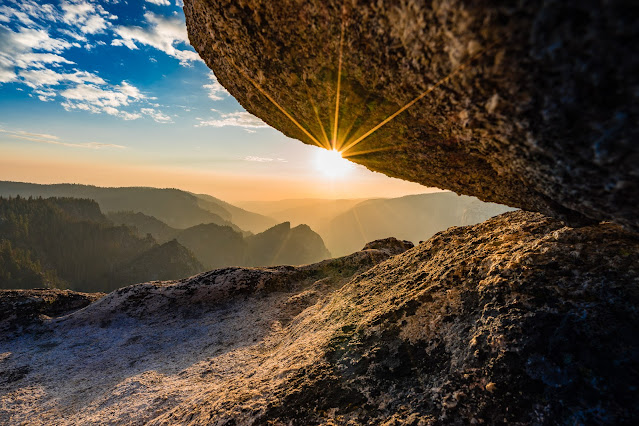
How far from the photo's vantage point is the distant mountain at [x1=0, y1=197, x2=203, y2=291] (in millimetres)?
132125

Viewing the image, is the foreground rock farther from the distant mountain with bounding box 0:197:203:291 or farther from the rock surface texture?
the distant mountain with bounding box 0:197:203:291

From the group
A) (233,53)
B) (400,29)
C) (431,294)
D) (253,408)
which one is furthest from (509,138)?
(253,408)

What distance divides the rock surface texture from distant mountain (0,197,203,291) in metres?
155

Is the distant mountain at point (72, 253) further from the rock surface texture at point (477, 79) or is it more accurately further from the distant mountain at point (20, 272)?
the rock surface texture at point (477, 79)

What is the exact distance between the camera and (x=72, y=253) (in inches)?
6260

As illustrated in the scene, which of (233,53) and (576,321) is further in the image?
(233,53)

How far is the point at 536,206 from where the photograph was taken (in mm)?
6305

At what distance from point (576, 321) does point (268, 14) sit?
783cm

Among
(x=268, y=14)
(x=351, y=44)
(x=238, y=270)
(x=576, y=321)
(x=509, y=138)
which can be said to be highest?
(x=268, y=14)

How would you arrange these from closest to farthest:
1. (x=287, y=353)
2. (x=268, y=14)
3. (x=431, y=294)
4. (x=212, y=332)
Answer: (x=268, y=14) → (x=431, y=294) → (x=287, y=353) → (x=212, y=332)

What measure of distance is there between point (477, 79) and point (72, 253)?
8225 inches

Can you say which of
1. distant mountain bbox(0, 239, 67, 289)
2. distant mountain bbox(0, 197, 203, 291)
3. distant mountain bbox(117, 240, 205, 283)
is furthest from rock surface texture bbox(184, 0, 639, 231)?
distant mountain bbox(0, 239, 67, 289)

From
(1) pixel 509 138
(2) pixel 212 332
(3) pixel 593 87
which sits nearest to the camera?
(3) pixel 593 87

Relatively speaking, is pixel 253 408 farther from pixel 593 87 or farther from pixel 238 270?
pixel 238 270
